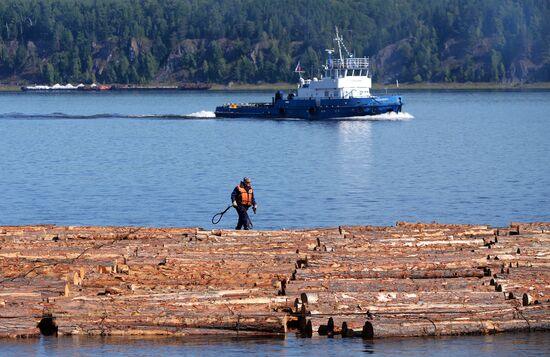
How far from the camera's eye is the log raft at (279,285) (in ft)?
75.4

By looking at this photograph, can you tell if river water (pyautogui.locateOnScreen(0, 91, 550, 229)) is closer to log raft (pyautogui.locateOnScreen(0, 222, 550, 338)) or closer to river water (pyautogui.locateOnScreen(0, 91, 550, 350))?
river water (pyautogui.locateOnScreen(0, 91, 550, 350))

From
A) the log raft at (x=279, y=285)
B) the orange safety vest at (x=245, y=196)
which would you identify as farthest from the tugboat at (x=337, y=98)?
the log raft at (x=279, y=285)

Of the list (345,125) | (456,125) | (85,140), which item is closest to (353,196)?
(85,140)

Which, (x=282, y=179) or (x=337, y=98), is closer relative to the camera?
(x=282, y=179)

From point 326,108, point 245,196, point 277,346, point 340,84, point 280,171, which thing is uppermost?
point 340,84

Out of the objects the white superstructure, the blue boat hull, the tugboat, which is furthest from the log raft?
the blue boat hull

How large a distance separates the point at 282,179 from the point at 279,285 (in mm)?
39238

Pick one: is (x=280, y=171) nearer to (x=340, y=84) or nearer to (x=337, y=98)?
(x=340, y=84)

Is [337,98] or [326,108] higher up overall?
[337,98]

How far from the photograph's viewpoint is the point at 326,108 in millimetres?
116938

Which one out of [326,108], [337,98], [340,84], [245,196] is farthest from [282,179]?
[337,98]

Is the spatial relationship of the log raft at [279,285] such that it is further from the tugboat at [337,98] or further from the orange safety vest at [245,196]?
the tugboat at [337,98]

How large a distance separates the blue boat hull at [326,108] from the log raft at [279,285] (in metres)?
88.6

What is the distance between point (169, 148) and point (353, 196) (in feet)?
127
